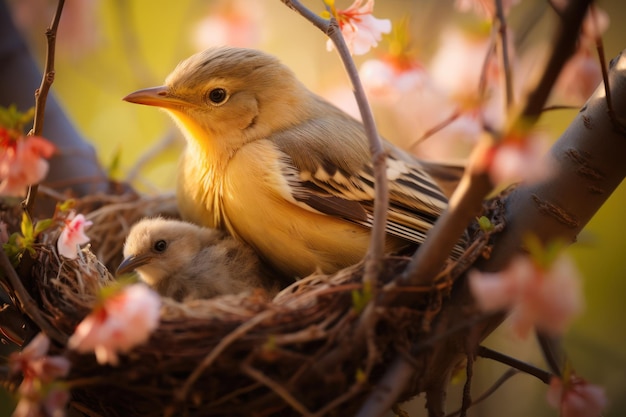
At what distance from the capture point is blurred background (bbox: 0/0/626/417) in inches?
135

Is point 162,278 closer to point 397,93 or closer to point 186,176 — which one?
point 186,176

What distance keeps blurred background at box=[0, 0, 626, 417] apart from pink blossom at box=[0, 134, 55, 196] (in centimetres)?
147

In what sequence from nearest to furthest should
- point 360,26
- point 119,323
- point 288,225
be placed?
point 119,323 < point 360,26 < point 288,225

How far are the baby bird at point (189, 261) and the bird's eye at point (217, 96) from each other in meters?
0.60

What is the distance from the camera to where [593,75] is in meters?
2.95

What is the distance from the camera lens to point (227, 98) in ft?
9.96

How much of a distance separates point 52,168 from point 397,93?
1.99m

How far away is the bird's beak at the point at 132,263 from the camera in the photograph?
2.93 metres

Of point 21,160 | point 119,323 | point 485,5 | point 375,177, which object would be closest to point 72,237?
point 21,160

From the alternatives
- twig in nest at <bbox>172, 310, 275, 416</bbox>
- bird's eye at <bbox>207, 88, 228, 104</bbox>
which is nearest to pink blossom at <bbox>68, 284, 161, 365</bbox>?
twig in nest at <bbox>172, 310, 275, 416</bbox>

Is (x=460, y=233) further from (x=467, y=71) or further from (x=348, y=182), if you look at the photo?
(x=467, y=71)

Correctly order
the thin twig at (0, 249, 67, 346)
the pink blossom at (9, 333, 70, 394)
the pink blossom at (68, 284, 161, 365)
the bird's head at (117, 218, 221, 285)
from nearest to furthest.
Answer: the pink blossom at (68, 284, 161, 365)
the pink blossom at (9, 333, 70, 394)
the thin twig at (0, 249, 67, 346)
the bird's head at (117, 218, 221, 285)

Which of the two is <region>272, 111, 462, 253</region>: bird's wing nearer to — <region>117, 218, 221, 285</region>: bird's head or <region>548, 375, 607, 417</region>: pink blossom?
<region>117, 218, 221, 285</region>: bird's head

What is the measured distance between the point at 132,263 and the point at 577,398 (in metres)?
1.87
